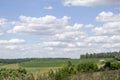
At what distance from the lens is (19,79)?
475 inches

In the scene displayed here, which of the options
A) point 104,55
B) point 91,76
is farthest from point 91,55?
point 91,76

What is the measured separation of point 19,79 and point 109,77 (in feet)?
11.3

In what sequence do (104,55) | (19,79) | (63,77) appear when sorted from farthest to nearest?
(104,55), (63,77), (19,79)

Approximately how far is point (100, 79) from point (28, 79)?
270 centimetres

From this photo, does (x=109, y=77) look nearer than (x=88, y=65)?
Yes

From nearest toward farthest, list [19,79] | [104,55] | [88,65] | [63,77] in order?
[19,79] → [63,77] → [88,65] → [104,55]

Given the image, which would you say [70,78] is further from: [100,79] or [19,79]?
[19,79]

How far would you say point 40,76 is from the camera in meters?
12.5

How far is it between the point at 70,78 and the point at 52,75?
0.80m

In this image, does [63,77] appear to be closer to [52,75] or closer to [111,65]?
[52,75]

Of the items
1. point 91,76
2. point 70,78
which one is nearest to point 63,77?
point 70,78

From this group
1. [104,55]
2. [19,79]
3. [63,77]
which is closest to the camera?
[19,79]

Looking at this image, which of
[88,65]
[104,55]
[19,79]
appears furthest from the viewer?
[104,55]

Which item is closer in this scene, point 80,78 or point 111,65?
point 80,78
